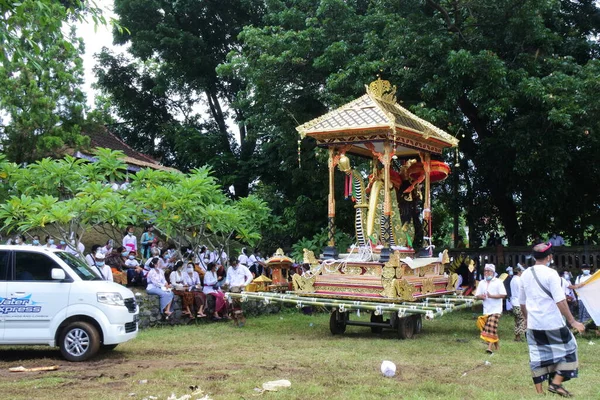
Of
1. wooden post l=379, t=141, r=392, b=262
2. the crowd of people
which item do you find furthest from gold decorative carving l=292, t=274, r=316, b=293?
the crowd of people

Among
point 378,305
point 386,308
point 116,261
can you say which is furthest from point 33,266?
point 116,261

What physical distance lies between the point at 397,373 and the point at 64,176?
9586 millimetres

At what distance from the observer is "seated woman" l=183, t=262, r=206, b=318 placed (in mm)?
15609

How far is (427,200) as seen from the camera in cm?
1451

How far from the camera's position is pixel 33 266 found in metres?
10.5

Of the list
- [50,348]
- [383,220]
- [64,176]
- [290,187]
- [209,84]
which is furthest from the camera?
[209,84]

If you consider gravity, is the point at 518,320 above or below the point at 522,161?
below

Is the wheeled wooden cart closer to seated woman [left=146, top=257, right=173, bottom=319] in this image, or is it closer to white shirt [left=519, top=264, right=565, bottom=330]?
seated woman [left=146, top=257, right=173, bottom=319]

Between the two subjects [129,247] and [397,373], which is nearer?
[397,373]

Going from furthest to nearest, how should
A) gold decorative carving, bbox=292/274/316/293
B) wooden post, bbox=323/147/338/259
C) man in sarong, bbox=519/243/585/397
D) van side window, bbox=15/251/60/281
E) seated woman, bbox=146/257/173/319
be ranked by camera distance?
seated woman, bbox=146/257/173/319 < wooden post, bbox=323/147/338/259 < gold decorative carving, bbox=292/274/316/293 < van side window, bbox=15/251/60/281 < man in sarong, bbox=519/243/585/397

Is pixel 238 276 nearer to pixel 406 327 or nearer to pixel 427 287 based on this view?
pixel 406 327

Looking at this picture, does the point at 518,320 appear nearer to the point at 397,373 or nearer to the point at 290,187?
the point at 397,373

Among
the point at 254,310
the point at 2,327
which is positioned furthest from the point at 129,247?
the point at 2,327

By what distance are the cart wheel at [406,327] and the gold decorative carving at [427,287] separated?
1.98 feet
